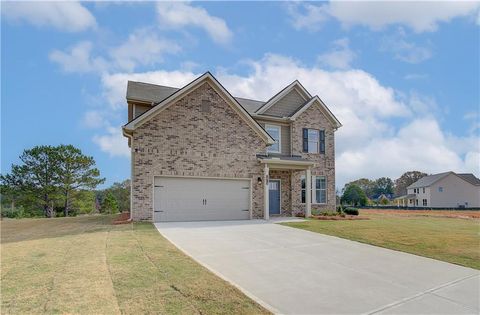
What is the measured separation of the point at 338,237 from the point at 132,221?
863 centimetres

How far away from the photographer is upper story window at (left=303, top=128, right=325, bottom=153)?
808 inches

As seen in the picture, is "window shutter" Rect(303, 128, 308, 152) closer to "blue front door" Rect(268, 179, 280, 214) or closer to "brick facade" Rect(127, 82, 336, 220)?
"blue front door" Rect(268, 179, 280, 214)

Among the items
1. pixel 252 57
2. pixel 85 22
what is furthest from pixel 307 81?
pixel 85 22

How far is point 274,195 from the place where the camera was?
19.0 m

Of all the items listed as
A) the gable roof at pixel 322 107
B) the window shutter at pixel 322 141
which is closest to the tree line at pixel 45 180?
the gable roof at pixel 322 107

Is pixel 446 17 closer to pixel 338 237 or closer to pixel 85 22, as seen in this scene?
pixel 338 237

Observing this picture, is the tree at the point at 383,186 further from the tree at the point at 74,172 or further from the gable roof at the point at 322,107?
the tree at the point at 74,172

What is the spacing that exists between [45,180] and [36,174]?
977mm

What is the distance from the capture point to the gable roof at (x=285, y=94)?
1992 cm

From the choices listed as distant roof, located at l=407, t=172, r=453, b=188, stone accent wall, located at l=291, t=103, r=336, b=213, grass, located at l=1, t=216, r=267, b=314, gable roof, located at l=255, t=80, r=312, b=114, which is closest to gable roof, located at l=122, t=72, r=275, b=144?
gable roof, located at l=255, t=80, r=312, b=114

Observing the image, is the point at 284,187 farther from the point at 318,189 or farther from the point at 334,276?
the point at 334,276

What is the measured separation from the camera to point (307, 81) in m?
22.1

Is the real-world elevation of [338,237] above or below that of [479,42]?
below

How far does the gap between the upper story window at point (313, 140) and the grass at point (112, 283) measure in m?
14.3
